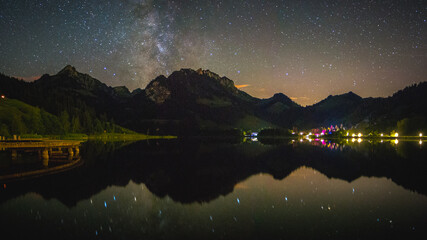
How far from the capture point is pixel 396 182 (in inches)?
998

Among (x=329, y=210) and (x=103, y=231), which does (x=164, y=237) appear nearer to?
(x=103, y=231)

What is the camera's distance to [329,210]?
17.0 metres

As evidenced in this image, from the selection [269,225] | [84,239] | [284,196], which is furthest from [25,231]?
[284,196]

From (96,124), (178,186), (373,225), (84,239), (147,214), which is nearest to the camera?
(84,239)

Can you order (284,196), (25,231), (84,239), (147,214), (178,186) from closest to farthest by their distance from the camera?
1. (84,239)
2. (25,231)
3. (147,214)
4. (284,196)
5. (178,186)

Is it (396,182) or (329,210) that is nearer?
(329,210)

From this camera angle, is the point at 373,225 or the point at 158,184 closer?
the point at 373,225

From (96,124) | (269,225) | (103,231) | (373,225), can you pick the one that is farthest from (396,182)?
(96,124)

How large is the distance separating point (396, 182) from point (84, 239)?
26120 millimetres

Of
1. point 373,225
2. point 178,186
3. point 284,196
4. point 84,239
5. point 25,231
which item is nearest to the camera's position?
point 84,239

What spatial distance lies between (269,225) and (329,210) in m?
5.16

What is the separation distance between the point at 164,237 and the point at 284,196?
11560 mm

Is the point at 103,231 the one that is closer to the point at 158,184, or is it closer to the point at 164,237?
the point at 164,237

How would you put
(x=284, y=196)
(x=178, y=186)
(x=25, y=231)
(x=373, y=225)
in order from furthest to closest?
(x=178, y=186)
(x=284, y=196)
(x=373, y=225)
(x=25, y=231)
